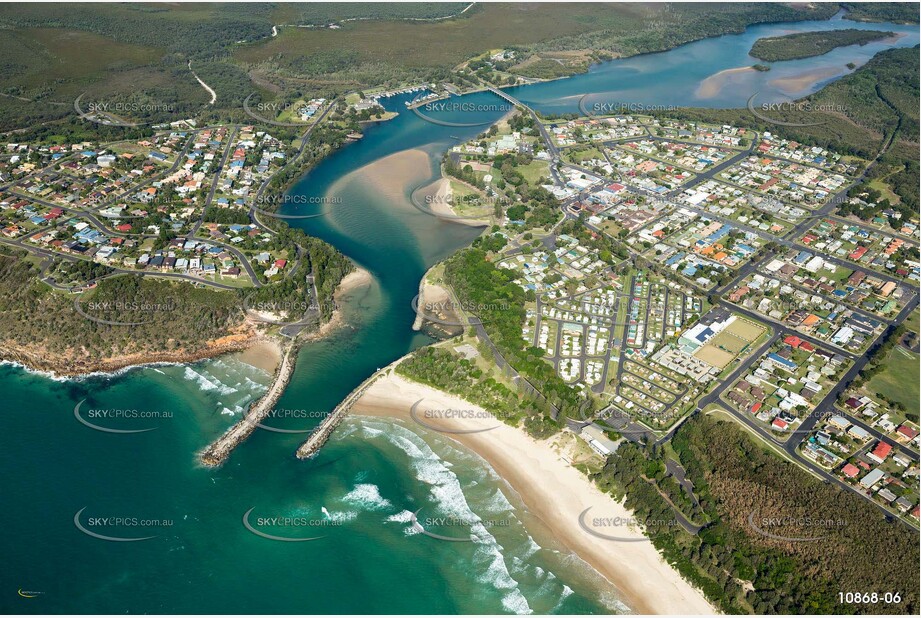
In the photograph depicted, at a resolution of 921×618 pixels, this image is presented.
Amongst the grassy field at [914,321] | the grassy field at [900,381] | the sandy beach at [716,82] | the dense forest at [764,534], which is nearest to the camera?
the dense forest at [764,534]

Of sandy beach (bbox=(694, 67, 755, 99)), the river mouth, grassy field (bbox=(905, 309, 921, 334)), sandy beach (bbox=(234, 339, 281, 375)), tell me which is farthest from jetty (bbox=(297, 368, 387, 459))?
sandy beach (bbox=(694, 67, 755, 99))

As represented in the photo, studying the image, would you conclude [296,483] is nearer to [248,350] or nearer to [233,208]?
[248,350]

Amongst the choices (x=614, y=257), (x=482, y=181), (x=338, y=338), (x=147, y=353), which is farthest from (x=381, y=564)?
(x=482, y=181)

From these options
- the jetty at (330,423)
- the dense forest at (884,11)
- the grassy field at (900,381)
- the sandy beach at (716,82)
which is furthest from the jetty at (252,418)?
the dense forest at (884,11)

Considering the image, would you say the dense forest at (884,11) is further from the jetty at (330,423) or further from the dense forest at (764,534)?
the jetty at (330,423)

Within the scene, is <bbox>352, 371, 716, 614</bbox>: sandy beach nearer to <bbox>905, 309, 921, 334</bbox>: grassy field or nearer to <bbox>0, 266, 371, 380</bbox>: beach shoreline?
<bbox>0, 266, 371, 380</bbox>: beach shoreline
